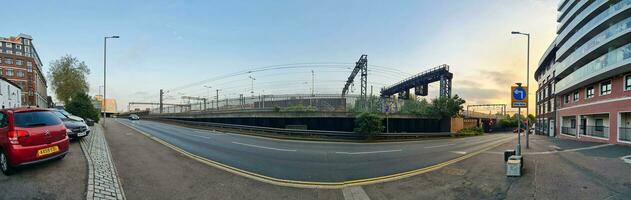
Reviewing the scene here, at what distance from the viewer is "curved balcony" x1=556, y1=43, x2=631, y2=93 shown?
66.6 feet

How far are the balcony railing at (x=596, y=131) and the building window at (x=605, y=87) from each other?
3.08 metres

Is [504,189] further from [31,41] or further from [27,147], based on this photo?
[31,41]

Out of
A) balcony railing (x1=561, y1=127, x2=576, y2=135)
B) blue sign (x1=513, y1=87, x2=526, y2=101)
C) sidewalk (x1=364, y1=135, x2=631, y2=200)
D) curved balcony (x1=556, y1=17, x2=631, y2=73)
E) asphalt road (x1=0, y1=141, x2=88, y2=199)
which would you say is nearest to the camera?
asphalt road (x1=0, y1=141, x2=88, y2=199)

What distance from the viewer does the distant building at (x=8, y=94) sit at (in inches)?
1182

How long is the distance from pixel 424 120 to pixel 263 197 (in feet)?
109

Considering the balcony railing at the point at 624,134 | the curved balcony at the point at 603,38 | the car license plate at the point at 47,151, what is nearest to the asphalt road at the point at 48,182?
the car license plate at the point at 47,151

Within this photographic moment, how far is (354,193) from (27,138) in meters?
7.80

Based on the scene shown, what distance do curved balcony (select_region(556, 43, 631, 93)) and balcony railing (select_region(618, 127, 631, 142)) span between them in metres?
4.59

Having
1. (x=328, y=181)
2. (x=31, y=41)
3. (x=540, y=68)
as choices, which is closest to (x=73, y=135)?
(x=328, y=181)

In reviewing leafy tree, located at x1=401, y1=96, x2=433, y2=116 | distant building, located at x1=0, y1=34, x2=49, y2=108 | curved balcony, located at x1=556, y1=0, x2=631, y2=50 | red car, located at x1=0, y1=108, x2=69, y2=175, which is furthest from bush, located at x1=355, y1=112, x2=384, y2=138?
distant building, located at x1=0, y1=34, x2=49, y2=108

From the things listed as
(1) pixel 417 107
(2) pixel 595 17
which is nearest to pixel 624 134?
(2) pixel 595 17

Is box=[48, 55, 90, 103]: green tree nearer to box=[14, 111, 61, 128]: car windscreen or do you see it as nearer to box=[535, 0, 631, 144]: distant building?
box=[14, 111, 61, 128]: car windscreen

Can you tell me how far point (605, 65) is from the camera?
2297 centimetres

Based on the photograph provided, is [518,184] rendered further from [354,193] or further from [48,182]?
[48,182]
